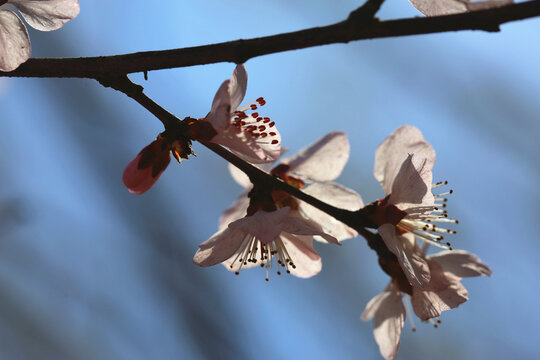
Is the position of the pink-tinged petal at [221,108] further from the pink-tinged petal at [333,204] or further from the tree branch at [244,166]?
the pink-tinged petal at [333,204]

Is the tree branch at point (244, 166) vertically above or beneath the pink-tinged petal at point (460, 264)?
above

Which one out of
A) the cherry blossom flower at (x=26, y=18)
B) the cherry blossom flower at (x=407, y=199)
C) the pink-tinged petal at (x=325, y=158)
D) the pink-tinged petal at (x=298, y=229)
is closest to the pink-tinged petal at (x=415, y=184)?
the cherry blossom flower at (x=407, y=199)

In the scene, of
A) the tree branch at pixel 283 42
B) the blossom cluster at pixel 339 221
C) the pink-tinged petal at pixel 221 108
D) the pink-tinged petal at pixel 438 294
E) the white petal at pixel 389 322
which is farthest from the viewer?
the white petal at pixel 389 322

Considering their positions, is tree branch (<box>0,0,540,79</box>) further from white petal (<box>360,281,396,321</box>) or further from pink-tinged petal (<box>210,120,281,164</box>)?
white petal (<box>360,281,396,321</box>)

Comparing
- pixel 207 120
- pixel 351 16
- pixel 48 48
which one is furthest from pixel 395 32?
pixel 48 48

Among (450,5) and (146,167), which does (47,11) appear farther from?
(450,5)

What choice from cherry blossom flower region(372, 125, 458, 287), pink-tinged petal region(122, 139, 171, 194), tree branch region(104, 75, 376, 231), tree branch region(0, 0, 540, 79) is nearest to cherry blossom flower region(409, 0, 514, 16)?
tree branch region(0, 0, 540, 79)

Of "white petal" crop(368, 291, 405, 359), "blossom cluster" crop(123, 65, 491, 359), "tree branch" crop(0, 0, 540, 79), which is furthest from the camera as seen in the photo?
"white petal" crop(368, 291, 405, 359)

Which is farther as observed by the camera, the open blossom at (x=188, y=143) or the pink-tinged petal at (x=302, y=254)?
the pink-tinged petal at (x=302, y=254)
